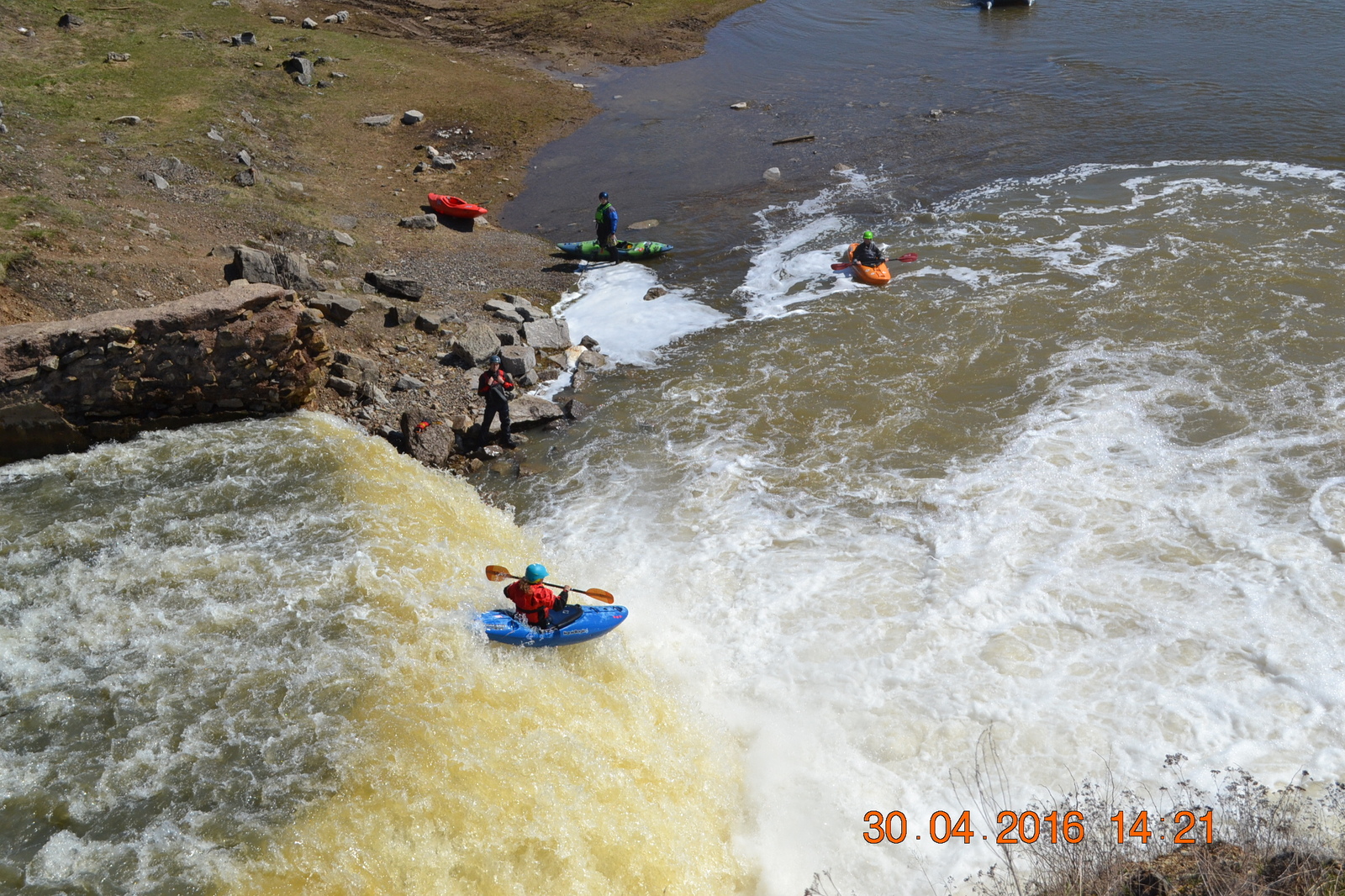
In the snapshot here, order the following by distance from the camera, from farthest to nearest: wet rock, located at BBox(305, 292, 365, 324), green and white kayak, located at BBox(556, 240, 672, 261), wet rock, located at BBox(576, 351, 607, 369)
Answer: green and white kayak, located at BBox(556, 240, 672, 261) < wet rock, located at BBox(576, 351, 607, 369) < wet rock, located at BBox(305, 292, 365, 324)

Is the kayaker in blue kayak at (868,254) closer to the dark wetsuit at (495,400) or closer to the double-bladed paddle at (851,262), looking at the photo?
the double-bladed paddle at (851,262)

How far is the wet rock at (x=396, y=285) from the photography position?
49.4 feet

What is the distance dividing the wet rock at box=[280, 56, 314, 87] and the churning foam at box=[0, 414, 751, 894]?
53.0ft

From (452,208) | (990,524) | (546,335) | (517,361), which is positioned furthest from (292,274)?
(990,524)

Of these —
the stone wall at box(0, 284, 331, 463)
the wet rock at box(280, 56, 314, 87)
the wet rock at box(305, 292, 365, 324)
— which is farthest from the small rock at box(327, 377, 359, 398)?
the wet rock at box(280, 56, 314, 87)

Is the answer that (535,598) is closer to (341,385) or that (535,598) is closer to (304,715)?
(304,715)

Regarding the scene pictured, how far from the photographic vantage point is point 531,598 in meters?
8.38

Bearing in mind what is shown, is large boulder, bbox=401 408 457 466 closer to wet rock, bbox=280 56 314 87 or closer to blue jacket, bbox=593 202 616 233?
blue jacket, bbox=593 202 616 233

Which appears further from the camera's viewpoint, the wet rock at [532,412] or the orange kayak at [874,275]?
the orange kayak at [874,275]

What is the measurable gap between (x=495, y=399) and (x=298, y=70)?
1618 centimetres

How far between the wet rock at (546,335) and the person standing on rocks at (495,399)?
2.04m

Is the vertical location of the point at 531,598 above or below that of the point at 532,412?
above

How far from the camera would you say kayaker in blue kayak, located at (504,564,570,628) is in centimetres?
837
